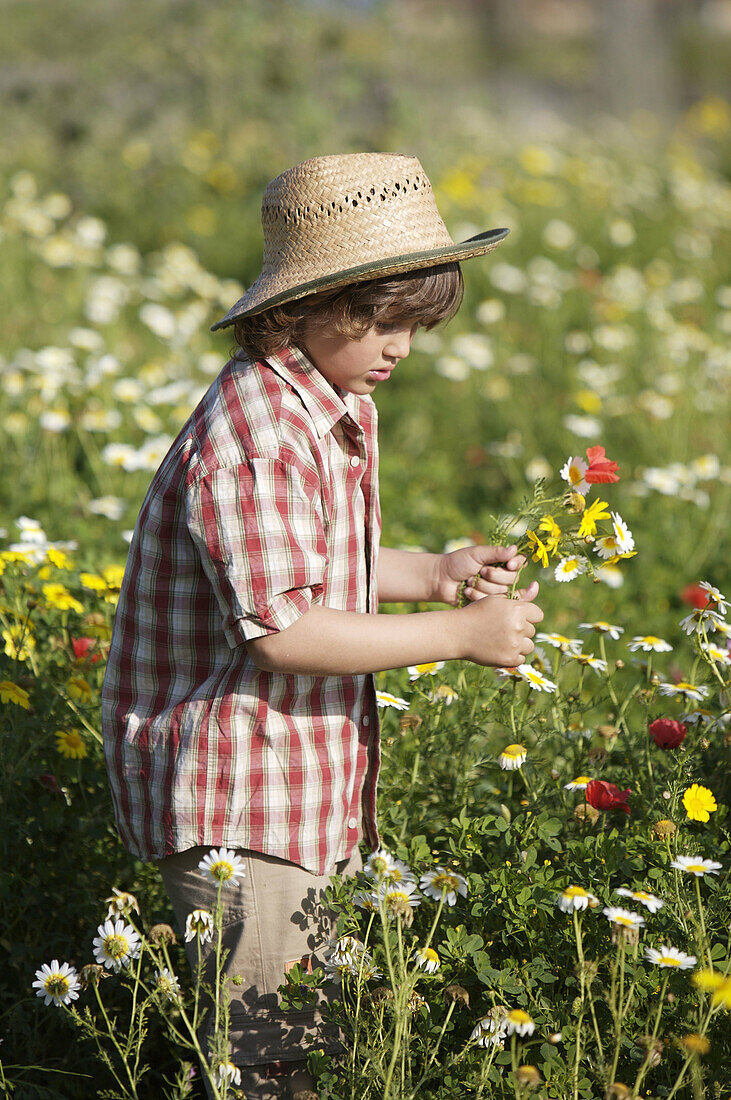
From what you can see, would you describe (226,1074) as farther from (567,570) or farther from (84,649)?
(84,649)

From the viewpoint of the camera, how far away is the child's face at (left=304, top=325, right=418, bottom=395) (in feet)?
5.27

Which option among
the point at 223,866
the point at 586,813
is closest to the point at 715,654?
the point at 586,813

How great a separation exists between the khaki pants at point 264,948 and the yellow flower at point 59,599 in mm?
827

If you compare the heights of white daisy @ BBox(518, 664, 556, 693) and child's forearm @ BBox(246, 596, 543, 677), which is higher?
child's forearm @ BBox(246, 596, 543, 677)

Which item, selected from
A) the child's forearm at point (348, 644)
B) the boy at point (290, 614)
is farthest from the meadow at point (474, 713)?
the child's forearm at point (348, 644)

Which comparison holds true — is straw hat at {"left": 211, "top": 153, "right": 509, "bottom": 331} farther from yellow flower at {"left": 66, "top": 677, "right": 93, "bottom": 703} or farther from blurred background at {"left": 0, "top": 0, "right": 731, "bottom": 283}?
blurred background at {"left": 0, "top": 0, "right": 731, "bottom": 283}

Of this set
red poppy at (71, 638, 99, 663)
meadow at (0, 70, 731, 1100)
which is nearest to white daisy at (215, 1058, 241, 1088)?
meadow at (0, 70, 731, 1100)

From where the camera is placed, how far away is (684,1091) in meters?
1.54

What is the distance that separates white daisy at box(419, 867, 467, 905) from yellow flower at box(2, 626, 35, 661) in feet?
2.91

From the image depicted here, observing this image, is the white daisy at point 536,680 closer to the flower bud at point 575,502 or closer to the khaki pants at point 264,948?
the flower bud at point 575,502

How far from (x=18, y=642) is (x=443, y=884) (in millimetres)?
946

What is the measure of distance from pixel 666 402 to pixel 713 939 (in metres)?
3.23

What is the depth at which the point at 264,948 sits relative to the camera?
A: 166cm

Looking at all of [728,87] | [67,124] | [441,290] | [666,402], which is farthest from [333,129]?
[728,87]
